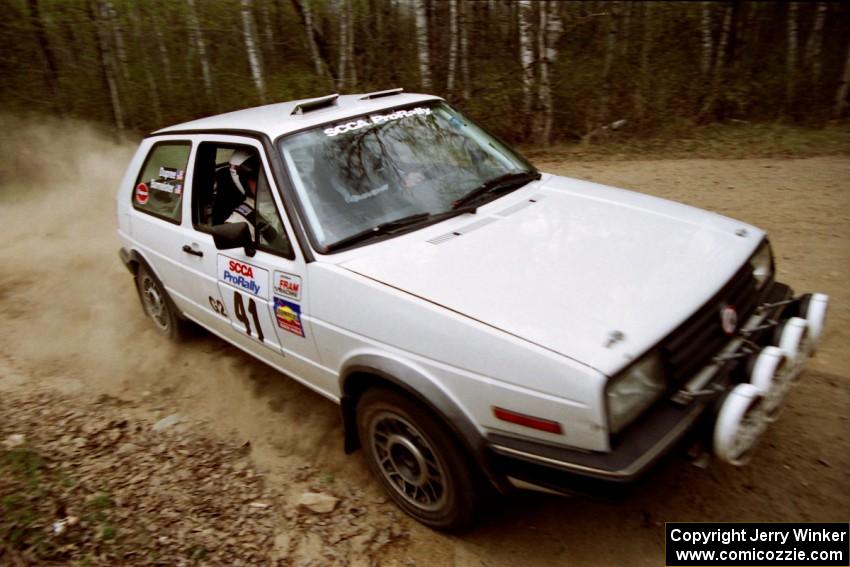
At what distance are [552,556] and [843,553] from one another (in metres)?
1.18

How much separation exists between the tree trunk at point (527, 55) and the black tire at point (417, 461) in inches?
344

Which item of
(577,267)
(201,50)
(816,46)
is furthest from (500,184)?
(201,50)

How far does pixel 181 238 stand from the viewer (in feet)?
12.2

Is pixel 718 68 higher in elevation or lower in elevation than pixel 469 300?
lower

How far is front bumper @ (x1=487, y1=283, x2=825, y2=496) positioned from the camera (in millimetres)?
1971

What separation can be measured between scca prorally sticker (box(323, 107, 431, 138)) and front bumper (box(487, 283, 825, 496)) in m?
1.91

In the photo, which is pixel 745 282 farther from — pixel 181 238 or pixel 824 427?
pixel 181 238

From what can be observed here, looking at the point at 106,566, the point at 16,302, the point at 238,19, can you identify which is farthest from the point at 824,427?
the point at 238,19

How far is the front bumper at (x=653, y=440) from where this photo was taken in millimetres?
Result: 1971

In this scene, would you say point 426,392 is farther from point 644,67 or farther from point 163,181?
point 644,67

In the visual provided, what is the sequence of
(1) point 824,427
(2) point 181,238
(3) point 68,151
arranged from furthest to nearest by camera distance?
(3) point 68,151 → (2) point 181,238 → (1) point 824,427

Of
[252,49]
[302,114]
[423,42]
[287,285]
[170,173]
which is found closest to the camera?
[287,285]

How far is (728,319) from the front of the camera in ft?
7.70

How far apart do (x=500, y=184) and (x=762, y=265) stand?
142cm
